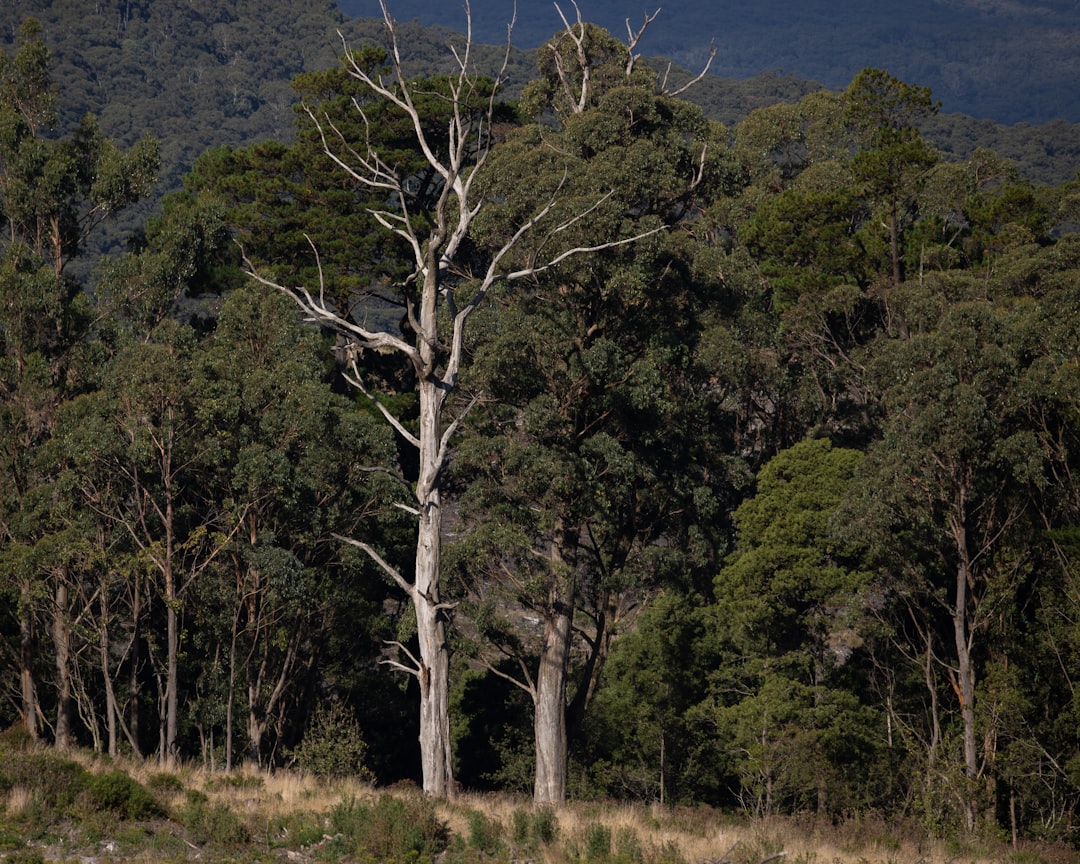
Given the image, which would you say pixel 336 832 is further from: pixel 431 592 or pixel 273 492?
pixel 273 492

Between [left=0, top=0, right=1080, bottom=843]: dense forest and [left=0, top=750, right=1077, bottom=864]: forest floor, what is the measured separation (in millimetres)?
8786

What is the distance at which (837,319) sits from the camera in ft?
132

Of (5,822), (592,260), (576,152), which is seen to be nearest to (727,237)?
(576,152)

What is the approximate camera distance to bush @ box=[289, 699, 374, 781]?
1129 inches

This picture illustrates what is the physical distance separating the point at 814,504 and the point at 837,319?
12.9m

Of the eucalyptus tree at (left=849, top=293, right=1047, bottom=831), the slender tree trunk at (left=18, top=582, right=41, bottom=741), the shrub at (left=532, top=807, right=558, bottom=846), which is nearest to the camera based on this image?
the shrub at (left=532, top=807, right=558, bottom=846)

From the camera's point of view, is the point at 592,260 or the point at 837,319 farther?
the point at 837,319

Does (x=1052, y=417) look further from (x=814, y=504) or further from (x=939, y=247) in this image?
(x=939, y=247)

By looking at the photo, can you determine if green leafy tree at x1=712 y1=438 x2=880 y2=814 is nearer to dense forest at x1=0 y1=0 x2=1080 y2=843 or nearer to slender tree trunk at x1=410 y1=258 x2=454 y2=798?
dense forest at x1=0 y1=0 x2=1080 y2=843

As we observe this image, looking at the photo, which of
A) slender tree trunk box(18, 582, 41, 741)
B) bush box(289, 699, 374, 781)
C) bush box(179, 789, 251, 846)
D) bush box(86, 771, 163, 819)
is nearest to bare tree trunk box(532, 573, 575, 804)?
bush box(289, 699, 374, 781)

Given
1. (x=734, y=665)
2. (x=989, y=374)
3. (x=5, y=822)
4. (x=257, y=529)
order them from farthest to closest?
(x=734, y=665) → (x=257, y=529) → (x=989, y=374) → (x=5, y=822)

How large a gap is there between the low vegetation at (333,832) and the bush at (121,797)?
0.04 feet

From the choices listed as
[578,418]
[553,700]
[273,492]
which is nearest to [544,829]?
[273,492]

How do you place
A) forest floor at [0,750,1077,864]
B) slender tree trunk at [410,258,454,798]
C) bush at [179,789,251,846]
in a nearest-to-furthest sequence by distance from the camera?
forest floor at [0,750,1077,864] < bush at [179,789,251,846] < slender tree trunk at [410,258,454,798]
